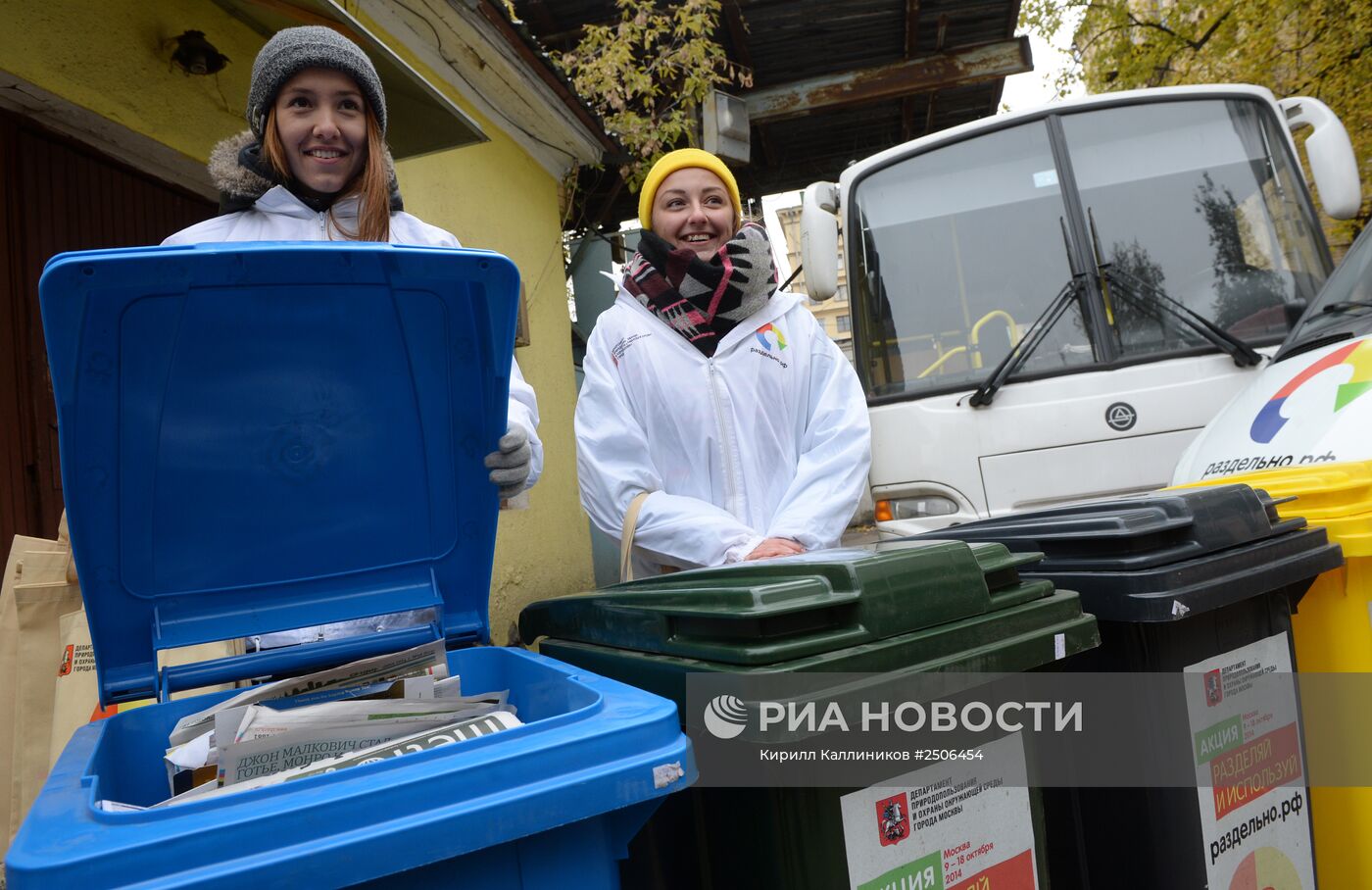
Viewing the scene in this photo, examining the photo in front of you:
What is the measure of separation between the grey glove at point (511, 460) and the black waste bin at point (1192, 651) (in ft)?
3.30

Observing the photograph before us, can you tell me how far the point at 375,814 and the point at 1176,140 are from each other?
14.1ft

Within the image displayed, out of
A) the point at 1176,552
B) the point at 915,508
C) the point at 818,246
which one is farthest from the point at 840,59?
the point at 1176,552

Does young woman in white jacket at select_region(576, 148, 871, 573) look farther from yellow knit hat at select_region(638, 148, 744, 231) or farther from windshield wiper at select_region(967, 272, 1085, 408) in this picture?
windshield wiper at select_region(967, 272, 1085, 408)

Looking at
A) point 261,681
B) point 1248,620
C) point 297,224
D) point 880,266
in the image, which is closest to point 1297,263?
point 880,266

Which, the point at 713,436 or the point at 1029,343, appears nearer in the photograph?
the point at 713,436

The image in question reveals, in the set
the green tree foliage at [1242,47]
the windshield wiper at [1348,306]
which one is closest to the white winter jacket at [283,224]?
the windshield wiper at [1348,306]

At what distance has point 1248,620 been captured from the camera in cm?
180

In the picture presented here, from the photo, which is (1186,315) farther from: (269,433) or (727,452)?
(269,433)

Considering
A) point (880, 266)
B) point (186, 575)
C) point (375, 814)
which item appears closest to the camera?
point (375, 814)

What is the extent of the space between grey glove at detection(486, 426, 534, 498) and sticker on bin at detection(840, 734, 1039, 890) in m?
0.70

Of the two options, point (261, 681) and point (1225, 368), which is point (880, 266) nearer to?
point (1225, 368)

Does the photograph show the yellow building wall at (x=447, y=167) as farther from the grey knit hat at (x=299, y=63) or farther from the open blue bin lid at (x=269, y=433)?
the open blue bin lid at (x=269, y=433)

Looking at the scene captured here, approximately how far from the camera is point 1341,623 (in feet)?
6.23

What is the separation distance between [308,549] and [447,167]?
4.88 m
